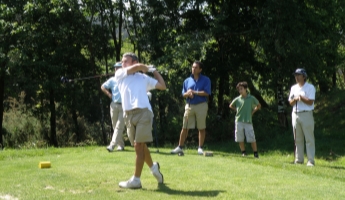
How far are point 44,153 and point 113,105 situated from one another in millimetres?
2010

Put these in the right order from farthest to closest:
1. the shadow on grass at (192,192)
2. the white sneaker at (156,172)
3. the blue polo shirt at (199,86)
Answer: the blue polo shirt at (199,86)
the white sneaker at (156,172)
the shadow on grass at (192,192)

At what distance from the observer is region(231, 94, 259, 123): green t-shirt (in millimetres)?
12219

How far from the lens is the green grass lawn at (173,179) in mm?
7047

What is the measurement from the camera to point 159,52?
19828 millimetres

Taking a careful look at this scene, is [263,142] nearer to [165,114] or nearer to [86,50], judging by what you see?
[165,114]

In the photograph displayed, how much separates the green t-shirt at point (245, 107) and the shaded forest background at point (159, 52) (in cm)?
512

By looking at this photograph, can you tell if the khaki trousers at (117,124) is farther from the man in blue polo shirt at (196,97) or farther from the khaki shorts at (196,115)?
the khaki shorts at (196,115)

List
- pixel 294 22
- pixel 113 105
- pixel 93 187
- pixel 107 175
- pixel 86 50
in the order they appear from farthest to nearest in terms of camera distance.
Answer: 1. pixel 86 50
2. pixel 294 22
3. pixel 113 105
4. pixel 107 175
5. pixel 93 187

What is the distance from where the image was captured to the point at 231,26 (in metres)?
18.8

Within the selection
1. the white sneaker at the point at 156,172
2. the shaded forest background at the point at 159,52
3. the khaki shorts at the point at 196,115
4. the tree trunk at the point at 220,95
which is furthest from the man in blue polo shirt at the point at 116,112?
the tree trunk at the point at 220,95

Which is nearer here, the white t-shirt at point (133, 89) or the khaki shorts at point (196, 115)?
the white t-shirt at point (133, 89)

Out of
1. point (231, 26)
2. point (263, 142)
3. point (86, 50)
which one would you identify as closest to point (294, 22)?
point (231, 26)

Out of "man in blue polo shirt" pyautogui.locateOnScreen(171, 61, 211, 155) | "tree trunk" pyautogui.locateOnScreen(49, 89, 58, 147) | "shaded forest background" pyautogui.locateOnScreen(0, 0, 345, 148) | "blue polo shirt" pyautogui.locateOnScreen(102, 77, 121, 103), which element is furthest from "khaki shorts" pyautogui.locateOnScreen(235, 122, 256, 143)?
"tree trunk" pyautogui.locateOnScreen(49, 89, 58, 147)

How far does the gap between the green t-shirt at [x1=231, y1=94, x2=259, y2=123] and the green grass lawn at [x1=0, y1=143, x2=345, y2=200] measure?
66.1 inches
